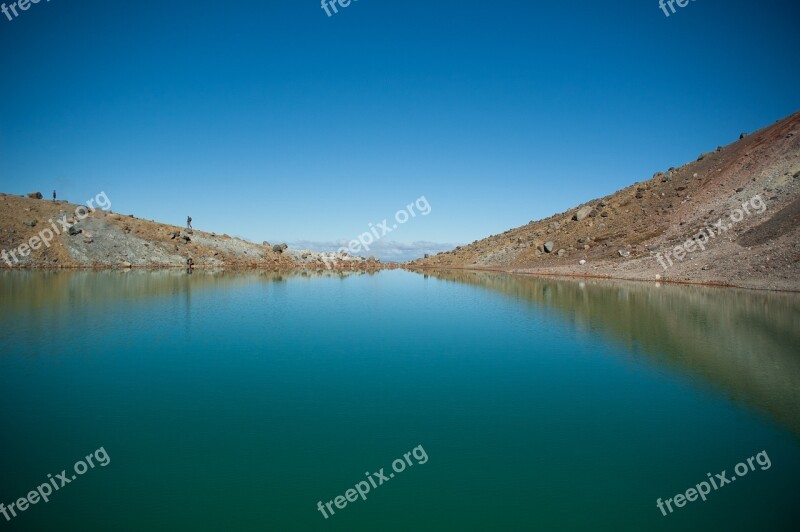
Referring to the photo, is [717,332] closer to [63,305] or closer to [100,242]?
[63,305]

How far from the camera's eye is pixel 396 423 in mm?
11602

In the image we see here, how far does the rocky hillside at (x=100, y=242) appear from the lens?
243 ft

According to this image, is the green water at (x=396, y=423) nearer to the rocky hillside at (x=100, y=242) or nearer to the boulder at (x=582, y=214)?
the rocky hillside at (x=100, y=242)

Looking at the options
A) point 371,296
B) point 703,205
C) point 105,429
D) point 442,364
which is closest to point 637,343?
point 442,364

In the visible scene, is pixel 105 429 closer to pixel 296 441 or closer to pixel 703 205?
pixel 296 441

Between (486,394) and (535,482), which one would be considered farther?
(486,394)

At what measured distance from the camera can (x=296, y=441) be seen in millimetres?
10383

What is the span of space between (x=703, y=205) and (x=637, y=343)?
62.3 metres

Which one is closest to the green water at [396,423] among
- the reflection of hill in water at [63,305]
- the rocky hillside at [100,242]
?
the reflection of hill in water at [63,305]

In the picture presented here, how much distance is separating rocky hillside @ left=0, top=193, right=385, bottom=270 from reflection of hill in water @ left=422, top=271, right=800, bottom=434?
72852mm

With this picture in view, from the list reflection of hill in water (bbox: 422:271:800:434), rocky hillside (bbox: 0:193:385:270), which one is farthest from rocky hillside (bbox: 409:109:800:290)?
rocky hillside (bbox: 0:193:385:270)

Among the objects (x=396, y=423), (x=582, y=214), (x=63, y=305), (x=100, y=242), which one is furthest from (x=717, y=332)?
(x=100, y=242)

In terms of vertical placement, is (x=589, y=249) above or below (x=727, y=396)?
above

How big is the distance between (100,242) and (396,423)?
293 feet
